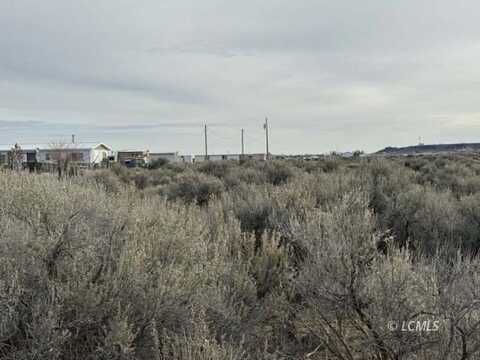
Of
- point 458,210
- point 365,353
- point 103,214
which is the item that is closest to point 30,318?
point 103,214

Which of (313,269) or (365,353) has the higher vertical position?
(313,269)

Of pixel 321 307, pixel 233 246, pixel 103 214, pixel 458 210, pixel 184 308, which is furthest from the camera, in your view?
pixel 458 210

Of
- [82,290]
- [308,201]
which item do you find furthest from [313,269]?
[308,201]

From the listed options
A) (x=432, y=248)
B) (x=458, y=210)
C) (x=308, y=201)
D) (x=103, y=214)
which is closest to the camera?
(x=103, y=214)

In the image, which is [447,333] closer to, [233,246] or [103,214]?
[233,246]

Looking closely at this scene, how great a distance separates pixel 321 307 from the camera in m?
4.12

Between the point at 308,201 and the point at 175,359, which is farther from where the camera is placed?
the point at 308,201

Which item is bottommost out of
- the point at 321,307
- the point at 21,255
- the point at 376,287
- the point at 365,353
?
the point at 365,353

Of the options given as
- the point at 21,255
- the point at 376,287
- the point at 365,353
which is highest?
the point at 21,255

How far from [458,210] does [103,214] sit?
764 cm

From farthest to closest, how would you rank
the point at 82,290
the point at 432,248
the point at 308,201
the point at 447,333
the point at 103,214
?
the point at 308,201 < the point at 432,248 < the point at 103,214 < the point at 82,290 < the point at 447,333

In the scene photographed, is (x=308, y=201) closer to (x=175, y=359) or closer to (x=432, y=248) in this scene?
(x=432, y=248)

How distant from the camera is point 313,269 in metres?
4.16

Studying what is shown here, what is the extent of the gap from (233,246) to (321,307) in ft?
6.76
